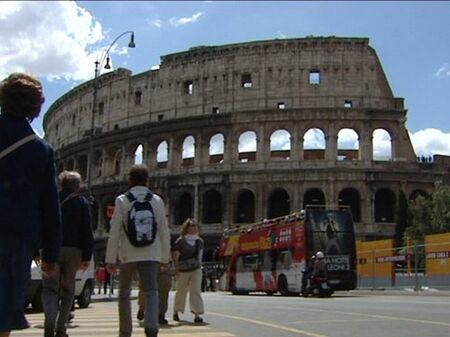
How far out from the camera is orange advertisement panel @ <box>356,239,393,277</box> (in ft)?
102

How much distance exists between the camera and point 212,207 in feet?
193

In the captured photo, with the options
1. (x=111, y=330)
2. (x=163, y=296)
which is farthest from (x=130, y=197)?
(x=163, y=296)

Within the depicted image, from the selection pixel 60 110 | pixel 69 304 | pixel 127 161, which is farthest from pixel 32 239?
pixel 60 110

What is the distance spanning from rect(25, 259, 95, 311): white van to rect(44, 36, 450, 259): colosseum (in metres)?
38.2

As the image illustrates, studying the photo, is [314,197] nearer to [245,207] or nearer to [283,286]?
[245,207]

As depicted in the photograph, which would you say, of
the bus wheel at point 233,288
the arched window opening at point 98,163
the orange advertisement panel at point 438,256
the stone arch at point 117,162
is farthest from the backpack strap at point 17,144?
the arched window opening at point 98,163

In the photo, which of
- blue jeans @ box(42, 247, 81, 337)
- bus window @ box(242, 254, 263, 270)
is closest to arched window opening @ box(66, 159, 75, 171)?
bus window @ box(242, 254, 263, 270)

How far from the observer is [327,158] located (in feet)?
182

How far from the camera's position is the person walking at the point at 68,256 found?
7548mm

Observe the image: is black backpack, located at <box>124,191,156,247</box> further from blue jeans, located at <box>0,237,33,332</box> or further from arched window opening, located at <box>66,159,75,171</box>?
arched window opening, located at <box>66,159,75,171</box>

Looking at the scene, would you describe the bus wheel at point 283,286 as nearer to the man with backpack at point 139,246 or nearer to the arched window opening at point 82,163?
the man with backpack at point 139,246

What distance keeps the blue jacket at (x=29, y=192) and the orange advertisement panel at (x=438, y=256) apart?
80.1 feet

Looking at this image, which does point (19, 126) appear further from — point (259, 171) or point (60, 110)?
point (60, 110)

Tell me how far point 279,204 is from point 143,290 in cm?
5104
